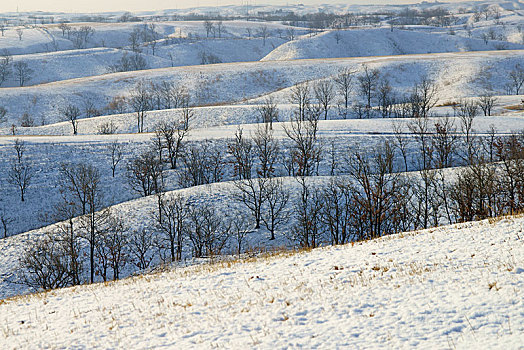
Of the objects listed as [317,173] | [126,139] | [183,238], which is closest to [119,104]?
[126,139]

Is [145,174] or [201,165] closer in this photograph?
[145,174]

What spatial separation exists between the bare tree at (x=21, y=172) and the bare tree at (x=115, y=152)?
36.9 feet

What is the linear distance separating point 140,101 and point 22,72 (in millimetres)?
73993

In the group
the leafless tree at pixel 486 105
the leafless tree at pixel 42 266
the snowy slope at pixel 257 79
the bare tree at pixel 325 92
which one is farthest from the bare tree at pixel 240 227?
the snowy slope at pixel 257 79

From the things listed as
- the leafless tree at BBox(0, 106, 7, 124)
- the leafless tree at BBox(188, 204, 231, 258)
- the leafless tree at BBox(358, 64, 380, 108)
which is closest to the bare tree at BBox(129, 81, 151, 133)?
the leafless tree at BBox(0, 106, 7, 124)

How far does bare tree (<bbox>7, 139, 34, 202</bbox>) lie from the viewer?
57.3m

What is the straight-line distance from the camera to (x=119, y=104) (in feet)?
358

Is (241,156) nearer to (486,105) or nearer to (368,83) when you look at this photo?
(368,83)

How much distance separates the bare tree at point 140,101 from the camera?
87.6m

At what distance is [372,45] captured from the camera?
171 metres

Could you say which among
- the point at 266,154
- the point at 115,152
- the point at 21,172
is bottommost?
the point at 21,172

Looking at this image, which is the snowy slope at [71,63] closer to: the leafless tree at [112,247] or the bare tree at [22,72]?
the bare tree at [22,72]

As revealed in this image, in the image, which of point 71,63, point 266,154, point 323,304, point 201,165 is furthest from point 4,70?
point 323,304

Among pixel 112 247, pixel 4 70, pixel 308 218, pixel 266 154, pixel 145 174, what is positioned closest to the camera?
pixel 112 247
